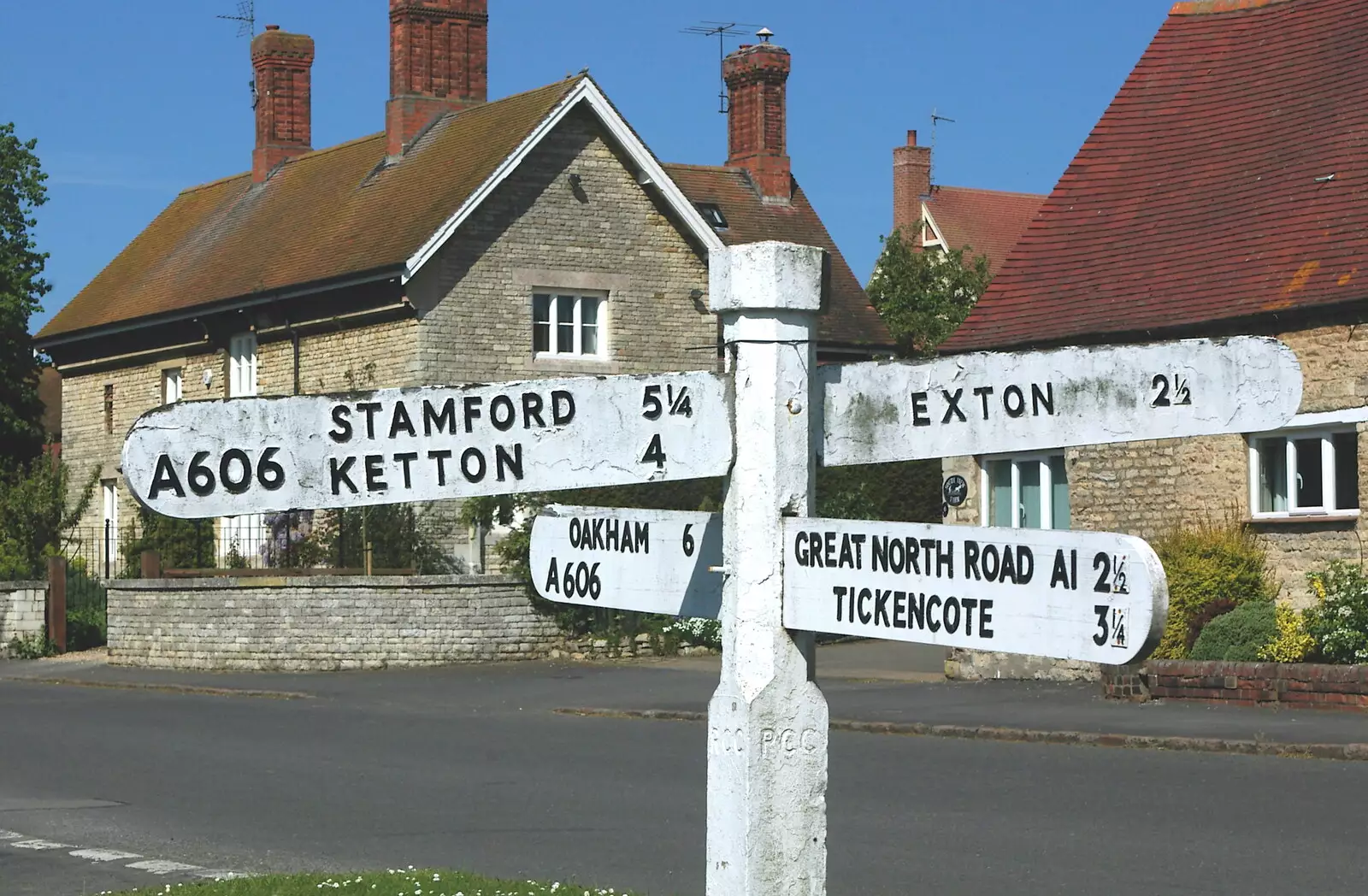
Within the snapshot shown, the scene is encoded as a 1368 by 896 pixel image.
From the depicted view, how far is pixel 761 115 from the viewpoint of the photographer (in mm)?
39781

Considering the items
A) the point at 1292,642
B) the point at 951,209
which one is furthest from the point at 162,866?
the point at 951,209

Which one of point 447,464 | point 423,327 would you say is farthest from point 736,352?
point 423,327

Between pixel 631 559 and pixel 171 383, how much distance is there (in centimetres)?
3460

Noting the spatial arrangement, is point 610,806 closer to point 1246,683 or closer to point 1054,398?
point 1246,683

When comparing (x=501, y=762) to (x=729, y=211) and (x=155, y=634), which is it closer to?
(x=155, y=634)

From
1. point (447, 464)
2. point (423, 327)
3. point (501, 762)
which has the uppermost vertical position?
point (423, 327)

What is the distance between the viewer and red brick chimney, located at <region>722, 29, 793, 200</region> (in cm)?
3916

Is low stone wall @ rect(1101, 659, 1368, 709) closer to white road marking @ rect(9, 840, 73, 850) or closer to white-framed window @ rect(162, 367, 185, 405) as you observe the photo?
white road marking @ rect(9, 840, 73, 850)

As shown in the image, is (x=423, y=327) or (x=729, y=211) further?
(x=729, y=211)

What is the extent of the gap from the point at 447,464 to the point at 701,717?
48.8ft

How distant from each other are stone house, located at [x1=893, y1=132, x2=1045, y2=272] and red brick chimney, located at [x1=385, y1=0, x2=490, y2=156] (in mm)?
32213

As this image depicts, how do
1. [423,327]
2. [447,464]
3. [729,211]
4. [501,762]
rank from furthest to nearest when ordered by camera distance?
1. [729,211]
2. [423,327]
3. [501,762]
4. [447,464]

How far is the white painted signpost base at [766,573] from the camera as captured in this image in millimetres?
3680

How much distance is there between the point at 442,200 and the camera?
31438 mm
